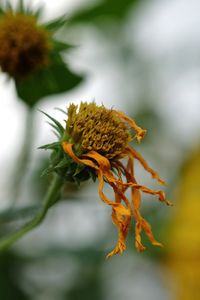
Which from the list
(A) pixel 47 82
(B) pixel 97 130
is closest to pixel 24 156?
(A) pixel 47 82

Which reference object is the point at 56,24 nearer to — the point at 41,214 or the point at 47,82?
the point at 47,82

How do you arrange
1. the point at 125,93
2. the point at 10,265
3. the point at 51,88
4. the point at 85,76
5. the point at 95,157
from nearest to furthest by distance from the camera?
the point at 95,157
the point at 51,88
the point at 85,76
the point at 10,265
the point at 125,93

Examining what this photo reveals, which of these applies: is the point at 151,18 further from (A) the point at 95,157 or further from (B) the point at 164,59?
(A) the point at 95,157

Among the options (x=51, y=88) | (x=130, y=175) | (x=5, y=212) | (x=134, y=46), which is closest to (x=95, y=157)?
(x=130, y=175)

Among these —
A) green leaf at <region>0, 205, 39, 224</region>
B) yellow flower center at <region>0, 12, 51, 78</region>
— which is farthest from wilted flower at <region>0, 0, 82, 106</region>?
green leaf at <region>0, 205, 39, 224</region>

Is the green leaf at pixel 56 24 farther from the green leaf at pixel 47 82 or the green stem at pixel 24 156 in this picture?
the green stem at pixel 24 156

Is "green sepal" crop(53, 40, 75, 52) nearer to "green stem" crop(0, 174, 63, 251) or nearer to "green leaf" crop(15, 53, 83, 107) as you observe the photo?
"green leaf" crop(15, 53, 83, 107)
